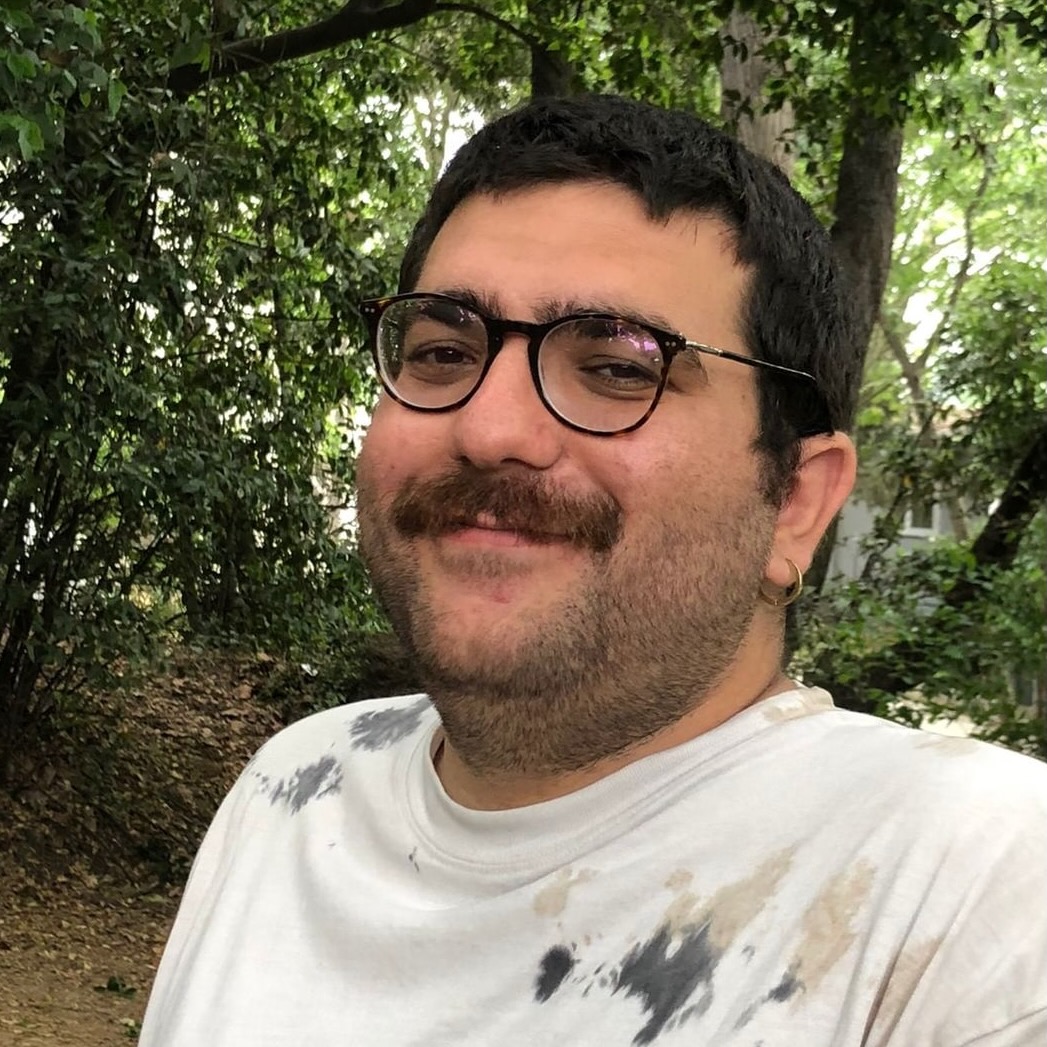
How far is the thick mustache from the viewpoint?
130cm

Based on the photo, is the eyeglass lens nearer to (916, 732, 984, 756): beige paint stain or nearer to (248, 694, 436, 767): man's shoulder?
(916, 732, 984, 756): beige paint stain

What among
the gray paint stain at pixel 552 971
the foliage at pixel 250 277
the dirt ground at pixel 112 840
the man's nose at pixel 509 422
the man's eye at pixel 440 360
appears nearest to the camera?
the gray paint stain at pixel 552 971

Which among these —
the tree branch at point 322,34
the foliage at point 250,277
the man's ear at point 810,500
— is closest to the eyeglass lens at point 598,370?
the man's ear at point 810,500

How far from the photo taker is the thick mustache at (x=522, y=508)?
4.26 ft

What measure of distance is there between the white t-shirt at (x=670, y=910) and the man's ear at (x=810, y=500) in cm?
19

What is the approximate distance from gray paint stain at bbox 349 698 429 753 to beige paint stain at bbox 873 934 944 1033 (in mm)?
887

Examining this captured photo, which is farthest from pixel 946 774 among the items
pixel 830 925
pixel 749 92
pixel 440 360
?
pixel 749 92

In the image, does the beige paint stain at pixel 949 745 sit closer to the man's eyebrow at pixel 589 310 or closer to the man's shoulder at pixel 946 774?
the man's shoulder at pixel 946 774

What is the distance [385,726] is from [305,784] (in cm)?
15

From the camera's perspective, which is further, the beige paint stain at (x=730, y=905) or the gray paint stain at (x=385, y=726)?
the gray paint stain at (x=385, y=726)

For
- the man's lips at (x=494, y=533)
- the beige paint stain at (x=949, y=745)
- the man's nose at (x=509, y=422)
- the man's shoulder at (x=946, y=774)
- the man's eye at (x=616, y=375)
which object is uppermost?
the man's eye at (x=616, y=375)

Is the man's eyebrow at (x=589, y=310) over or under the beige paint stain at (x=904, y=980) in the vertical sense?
over

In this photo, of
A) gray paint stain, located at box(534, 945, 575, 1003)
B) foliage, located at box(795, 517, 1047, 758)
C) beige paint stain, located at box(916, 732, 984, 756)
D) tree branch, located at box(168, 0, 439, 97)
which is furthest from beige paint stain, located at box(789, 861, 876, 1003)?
tree branch, located at box(168, 0, 439, 97)

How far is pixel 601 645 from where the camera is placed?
1312mm
